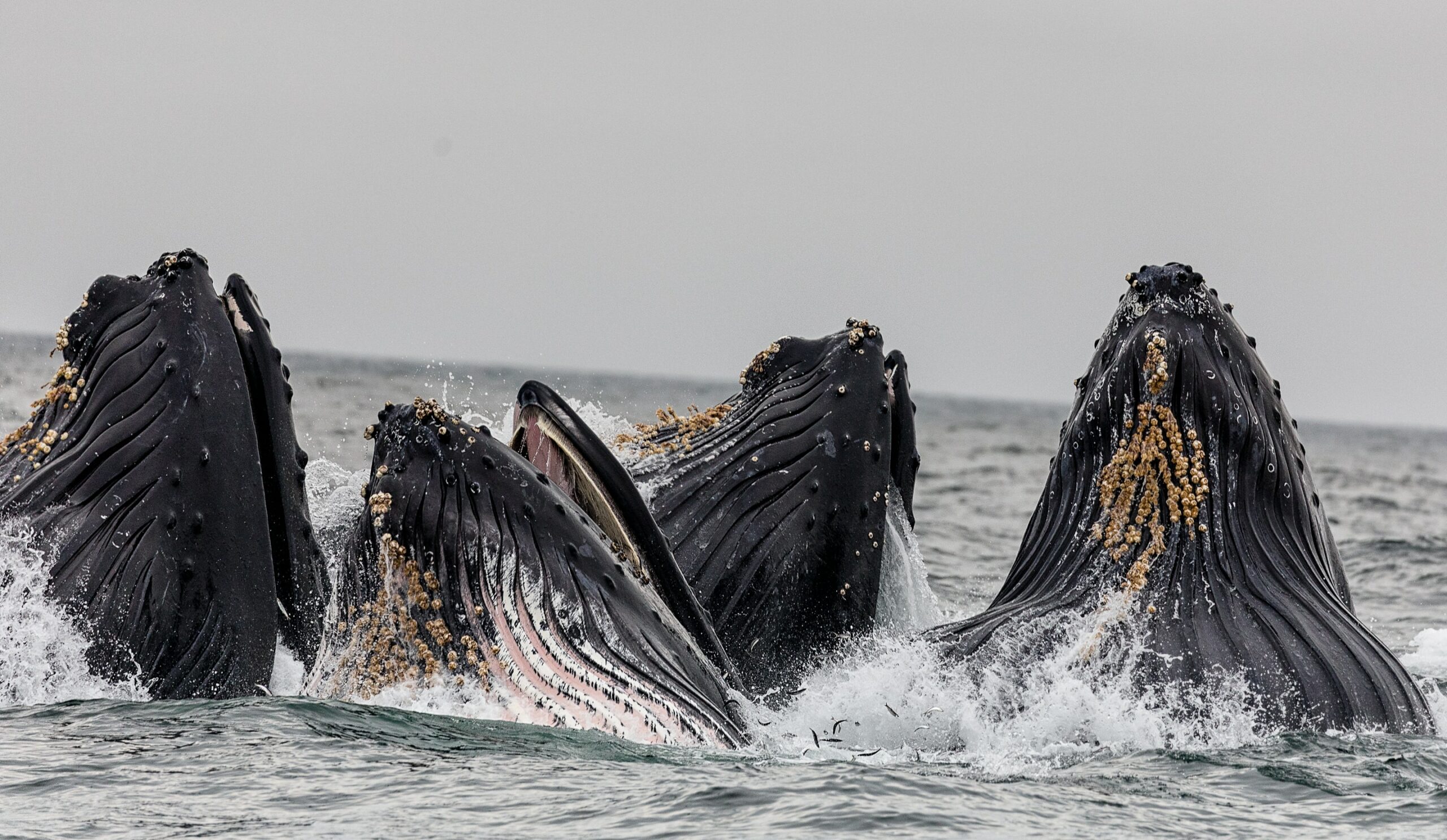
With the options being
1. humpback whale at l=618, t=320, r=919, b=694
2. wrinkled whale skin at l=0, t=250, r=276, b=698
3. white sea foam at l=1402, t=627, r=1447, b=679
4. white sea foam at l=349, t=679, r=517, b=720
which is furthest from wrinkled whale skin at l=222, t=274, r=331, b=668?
white sea foam at l=1402, t=627, r=1447, b=679

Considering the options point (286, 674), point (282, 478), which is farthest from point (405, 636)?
point (282, 478)

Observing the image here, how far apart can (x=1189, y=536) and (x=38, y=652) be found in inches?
190

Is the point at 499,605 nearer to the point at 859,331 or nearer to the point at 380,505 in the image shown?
the point at 380,505

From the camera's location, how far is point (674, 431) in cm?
946

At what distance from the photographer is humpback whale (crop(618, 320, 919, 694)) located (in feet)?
28.6

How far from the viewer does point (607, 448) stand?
7.29 m

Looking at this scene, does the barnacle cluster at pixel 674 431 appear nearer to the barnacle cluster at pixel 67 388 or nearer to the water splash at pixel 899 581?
the water splash at pixel 899 581

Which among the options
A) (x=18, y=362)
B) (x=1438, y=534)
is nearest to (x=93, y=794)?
(x=1438, y=534)

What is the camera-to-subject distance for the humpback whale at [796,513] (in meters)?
8.71

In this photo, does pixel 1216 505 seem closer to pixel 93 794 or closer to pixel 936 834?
pixel 936 834

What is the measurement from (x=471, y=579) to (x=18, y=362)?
53057mm

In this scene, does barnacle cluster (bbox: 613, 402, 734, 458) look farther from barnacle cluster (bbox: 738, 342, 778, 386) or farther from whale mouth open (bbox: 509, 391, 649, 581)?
whale mouth open (bbox: 509, 391, 649, 581)

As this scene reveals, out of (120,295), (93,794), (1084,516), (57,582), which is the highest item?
(120,295)

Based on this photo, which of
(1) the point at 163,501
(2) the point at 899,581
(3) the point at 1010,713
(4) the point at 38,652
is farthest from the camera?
(2) the point at 899,581
